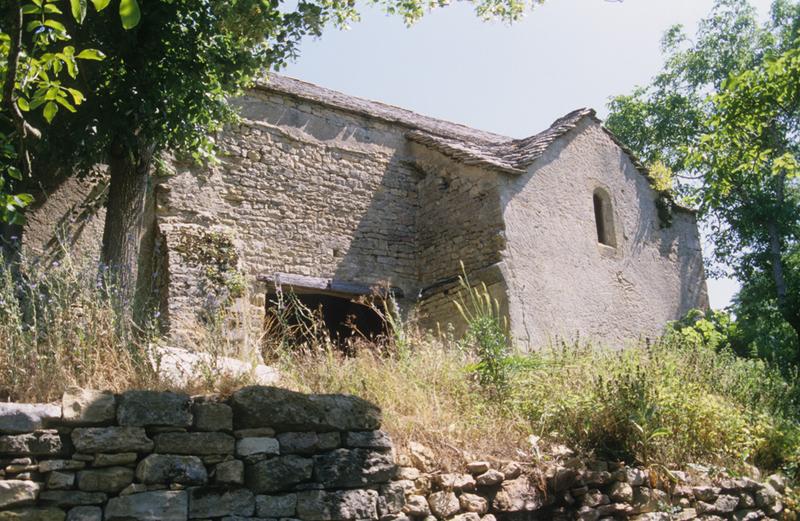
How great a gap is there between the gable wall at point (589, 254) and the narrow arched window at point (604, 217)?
101mm

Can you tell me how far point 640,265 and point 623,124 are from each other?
981 cm

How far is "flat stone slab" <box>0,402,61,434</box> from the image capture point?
13.3 feet

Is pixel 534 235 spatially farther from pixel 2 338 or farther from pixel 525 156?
pixel 2 338

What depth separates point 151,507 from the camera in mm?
4199

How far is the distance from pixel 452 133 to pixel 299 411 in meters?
10.2

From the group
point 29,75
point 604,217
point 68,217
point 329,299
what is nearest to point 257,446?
point 29,75

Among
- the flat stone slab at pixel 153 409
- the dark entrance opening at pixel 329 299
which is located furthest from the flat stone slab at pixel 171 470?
the dark entrance opening at pixel 329 299

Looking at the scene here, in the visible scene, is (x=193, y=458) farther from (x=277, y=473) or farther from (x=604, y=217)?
(x=604, y=217)

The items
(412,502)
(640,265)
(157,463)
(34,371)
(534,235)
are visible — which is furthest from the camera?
(640,265)

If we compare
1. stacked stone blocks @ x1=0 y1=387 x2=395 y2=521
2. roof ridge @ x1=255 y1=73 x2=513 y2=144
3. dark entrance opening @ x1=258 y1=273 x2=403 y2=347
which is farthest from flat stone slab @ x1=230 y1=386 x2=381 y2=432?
roof ridge @ x1=255 y1=73 x2=513 y2=144

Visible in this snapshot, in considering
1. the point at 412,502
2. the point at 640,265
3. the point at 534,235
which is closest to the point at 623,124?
the point at 640,265

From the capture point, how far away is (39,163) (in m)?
8.96

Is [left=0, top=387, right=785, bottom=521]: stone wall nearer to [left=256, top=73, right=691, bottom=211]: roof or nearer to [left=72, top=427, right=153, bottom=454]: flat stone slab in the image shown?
[left=72, top=427, right=153, bottom=454]: flat stone slab

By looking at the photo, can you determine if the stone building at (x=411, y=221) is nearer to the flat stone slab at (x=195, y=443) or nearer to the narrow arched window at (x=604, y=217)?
the narrow arched window at (x=604, y=217)
